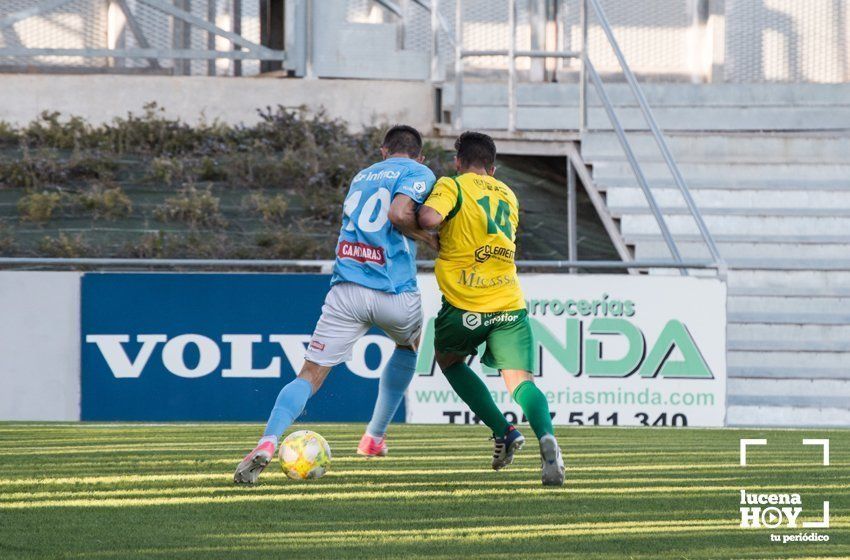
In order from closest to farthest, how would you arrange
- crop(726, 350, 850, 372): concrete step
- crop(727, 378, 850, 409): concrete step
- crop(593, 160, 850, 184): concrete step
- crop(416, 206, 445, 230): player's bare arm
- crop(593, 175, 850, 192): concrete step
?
1. crop(416, 206, 445, 230): player's bare arm
2. crop(727, 378, 850, 409): concrete step
3. crop(726, 350, 850, 372): concrete step
4. crop(593, 175, 850, 192): concrete step
5. crop(593, 160, 850, 184): concrete step

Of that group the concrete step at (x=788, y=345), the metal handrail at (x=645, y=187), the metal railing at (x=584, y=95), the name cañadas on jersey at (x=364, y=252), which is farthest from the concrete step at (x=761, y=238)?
the name cañadas on jersey at (x=364, y=252)

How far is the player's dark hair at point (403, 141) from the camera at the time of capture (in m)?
8.63

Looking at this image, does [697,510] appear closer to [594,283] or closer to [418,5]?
[594,283]

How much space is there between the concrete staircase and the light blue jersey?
23.6ft

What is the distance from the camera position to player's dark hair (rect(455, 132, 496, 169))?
8.47 metres

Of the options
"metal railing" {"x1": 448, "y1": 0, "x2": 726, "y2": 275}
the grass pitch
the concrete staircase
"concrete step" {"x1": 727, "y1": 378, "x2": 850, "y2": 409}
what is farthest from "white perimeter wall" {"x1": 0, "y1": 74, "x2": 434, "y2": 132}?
the grass pitch

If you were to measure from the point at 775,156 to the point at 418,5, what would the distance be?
521cm

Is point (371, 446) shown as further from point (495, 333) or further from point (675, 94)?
point (675, 94)

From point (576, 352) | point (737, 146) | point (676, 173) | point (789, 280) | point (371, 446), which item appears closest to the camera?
point (371, 446)

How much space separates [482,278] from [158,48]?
12.3m

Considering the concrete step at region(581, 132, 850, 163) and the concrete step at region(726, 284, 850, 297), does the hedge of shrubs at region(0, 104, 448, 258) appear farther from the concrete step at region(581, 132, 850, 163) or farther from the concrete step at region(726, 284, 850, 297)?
the concrete step at region(726, 284, 850, 297)

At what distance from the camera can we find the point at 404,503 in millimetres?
7070

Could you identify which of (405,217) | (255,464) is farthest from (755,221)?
(255,464)

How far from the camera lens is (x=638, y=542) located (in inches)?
238
